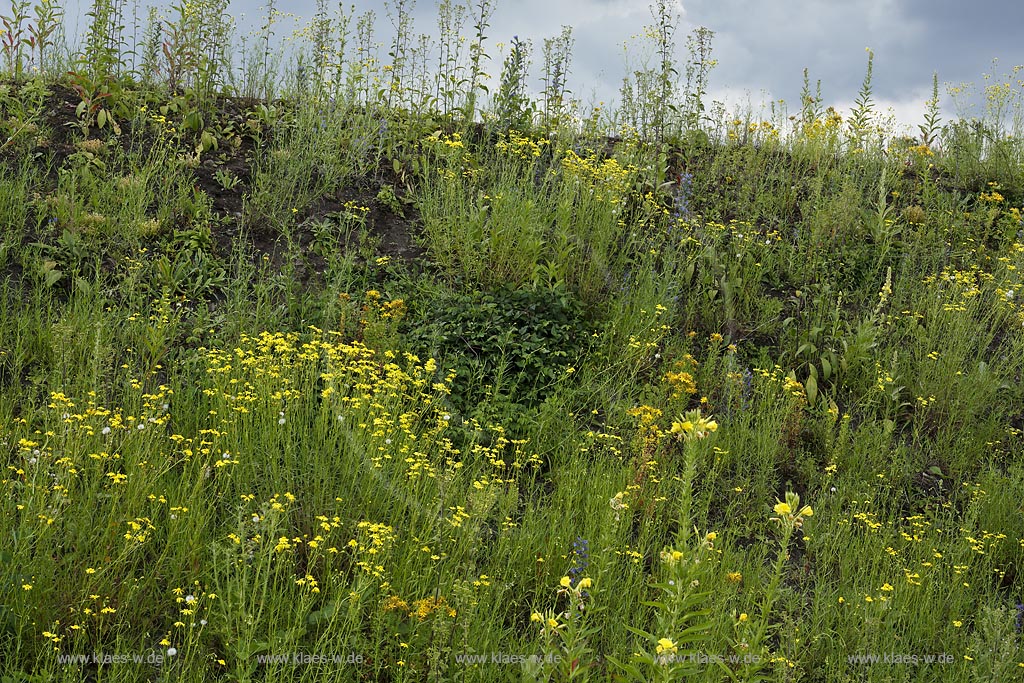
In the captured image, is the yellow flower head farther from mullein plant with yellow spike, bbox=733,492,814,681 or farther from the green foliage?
the green foliage

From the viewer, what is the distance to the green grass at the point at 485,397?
3.24 metres

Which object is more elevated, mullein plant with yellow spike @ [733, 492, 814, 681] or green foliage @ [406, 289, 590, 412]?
green foliage @ [406, 289, 590, 412]

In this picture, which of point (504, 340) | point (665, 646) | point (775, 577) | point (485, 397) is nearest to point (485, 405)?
point (485, 397)

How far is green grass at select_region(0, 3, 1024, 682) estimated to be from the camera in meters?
3.24

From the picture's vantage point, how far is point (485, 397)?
5297 millimetres

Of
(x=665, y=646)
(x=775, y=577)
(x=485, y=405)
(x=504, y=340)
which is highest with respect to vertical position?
(x=504, y=340)

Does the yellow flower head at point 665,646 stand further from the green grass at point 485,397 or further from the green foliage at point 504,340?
the green foliage at point 504,340

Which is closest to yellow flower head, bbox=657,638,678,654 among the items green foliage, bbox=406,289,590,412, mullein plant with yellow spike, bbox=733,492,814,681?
mullein plant with yellow spike, bbox=733,492,814,681

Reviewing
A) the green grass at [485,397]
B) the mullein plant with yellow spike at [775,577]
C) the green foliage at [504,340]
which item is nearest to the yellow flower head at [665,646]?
the green grass at [485,397]

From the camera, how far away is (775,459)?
214 inches

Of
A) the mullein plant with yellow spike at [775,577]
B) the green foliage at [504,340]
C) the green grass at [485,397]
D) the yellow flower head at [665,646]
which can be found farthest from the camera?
the green foliage at [504,340]

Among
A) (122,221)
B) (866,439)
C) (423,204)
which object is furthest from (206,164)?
(866,439)

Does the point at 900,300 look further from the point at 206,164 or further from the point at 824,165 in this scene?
the point at 206,164

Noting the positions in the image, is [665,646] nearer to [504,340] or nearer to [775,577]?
[775,577]
